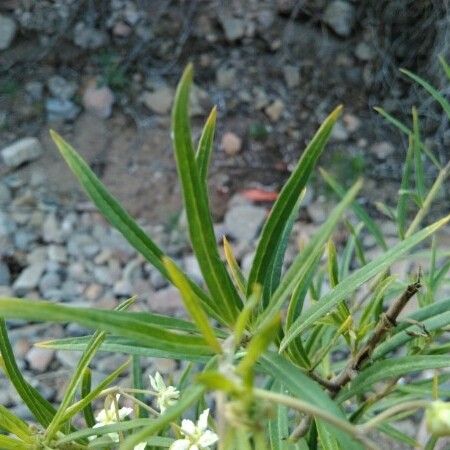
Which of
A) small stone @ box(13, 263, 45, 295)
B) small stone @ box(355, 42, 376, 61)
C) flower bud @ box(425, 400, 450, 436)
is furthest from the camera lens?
small stone @ box(355, 42, 376, 61)

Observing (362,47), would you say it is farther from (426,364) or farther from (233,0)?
(426,364)

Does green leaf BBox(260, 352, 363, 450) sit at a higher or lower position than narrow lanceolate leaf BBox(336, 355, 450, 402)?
higher

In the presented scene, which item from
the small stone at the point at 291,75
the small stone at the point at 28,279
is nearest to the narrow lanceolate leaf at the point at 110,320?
the small stone at the point at 28,279

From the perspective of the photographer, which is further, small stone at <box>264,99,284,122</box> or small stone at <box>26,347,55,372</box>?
small stone at <box>264,99,284,122</box>

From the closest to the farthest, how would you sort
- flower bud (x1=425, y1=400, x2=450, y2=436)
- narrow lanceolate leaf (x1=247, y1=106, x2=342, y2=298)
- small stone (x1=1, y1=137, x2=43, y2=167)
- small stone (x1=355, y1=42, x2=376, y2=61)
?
flower bud (x1=425, y1=400, x2=450, y2=436) < narrow lanceolate leaf (x1=247, y1=106, x2=342, y2=298) < small stone (x1=1, y1=137, x2=43, y2=167) < small stone (x1=355, y1=42, x2=376, y2=61)

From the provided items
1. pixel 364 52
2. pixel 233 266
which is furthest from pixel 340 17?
pixel 233 266

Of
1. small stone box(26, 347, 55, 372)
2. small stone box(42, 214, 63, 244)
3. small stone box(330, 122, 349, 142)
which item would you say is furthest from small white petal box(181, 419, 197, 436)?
small stone box(330, 122, 349, 142)

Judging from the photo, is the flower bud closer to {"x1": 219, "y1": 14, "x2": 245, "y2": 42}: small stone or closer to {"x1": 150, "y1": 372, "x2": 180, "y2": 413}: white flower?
{"x1": 150, "y1": 372, "x2": 180, "y2": 413}: white flower
